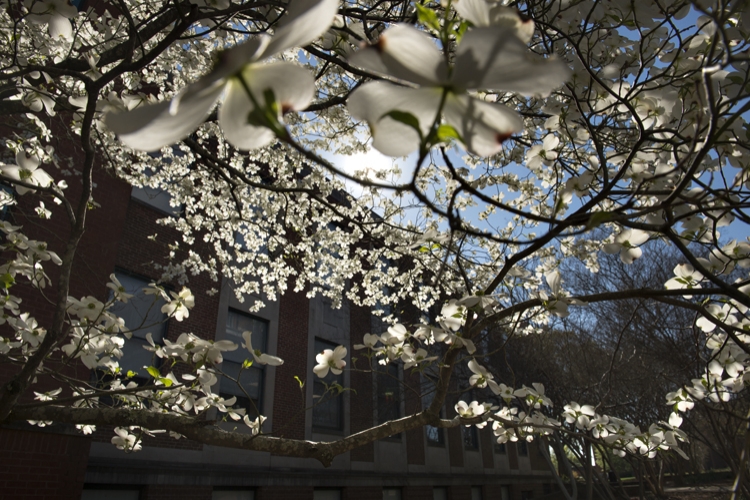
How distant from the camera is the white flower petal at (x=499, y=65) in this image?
1.46 ft

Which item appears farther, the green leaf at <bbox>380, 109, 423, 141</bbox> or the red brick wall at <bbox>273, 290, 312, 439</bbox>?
the red brick wall at <bbox>273, 290, 312, 439</bbox>

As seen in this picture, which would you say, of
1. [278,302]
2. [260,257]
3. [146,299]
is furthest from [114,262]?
[278,302]

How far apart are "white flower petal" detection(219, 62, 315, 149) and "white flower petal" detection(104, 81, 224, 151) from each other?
0.07ft

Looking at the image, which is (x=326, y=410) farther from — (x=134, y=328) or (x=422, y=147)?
(x=422, y=147)

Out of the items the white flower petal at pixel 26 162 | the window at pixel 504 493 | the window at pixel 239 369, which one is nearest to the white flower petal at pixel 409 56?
the white flower petal at pixel 26 162

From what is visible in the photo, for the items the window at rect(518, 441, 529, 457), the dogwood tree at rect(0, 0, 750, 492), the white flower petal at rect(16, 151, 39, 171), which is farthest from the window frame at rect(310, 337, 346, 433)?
the window at rect(518, 441, 529, 457)

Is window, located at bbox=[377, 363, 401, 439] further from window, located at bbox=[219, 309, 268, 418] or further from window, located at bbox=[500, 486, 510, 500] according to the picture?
window, located at bbox=[500, 486, 510, 500]

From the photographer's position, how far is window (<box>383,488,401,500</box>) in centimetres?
1034

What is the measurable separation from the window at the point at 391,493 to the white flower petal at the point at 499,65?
11.2 meters

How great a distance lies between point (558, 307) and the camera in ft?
5.38

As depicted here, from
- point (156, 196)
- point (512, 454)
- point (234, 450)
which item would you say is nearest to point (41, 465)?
point (234, 450)

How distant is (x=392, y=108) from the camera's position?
1.69 feet

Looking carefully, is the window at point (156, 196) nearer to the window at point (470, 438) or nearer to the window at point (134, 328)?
the window at point (134, 328)

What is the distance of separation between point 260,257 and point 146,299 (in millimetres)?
1925
